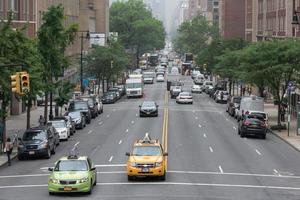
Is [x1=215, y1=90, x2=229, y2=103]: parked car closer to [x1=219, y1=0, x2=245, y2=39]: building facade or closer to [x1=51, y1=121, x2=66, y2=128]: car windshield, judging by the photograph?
[x1=51, y1=121, x2=66, y2=128]: car windshield

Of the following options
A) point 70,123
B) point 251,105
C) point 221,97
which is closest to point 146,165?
point 70,123

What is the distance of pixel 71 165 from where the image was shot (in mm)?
28969

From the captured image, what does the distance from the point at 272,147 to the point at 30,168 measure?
55.1ft

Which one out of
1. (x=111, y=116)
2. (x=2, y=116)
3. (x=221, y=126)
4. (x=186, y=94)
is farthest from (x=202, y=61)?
(x=2, y=116)

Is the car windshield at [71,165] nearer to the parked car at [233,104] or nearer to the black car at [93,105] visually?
the black car at [93,105]

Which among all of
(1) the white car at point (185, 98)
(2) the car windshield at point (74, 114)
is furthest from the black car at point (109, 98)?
(2) the car windshield at point (74, 114)

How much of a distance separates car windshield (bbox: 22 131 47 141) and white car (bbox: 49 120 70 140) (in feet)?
27.2

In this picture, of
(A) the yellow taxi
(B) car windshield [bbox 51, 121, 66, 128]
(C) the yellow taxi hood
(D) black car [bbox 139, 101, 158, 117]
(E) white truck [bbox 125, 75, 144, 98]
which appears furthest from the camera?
(E) white truck [bbox 125, 75, 144, 98]

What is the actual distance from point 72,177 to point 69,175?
0.53 ft

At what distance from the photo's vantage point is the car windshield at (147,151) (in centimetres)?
3225

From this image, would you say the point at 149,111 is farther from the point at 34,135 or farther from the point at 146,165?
the point at 146,165

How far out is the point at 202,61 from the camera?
12125 cm

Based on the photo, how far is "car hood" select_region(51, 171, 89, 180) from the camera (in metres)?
28.0

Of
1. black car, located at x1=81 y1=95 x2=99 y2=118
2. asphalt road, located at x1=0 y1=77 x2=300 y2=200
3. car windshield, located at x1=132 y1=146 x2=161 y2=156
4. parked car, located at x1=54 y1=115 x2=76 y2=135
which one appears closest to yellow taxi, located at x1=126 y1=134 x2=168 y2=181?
car windshield, located at x1=132 y1=146 x2=161 y2=156
